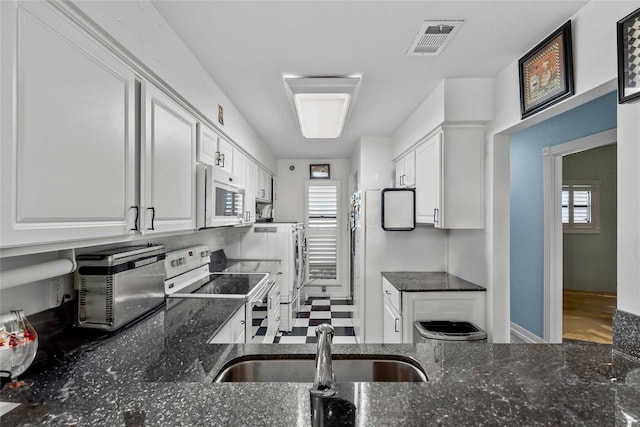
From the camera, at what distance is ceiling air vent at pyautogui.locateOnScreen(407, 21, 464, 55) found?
5.29ft

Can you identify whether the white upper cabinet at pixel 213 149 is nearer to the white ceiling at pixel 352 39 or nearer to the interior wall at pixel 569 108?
the white ceiling at pixel 352 39

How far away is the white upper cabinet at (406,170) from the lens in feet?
10.4

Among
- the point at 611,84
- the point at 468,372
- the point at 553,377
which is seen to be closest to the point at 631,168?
the point at 611,84

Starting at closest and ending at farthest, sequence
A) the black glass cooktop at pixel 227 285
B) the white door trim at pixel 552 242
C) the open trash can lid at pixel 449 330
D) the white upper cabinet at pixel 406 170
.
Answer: the open trash can lid at pixel 449 330 → the black glass cooktop at pixel 227 285 → the white door trim at pixel 552 242 → the white upper cabinet at pixel 406 170

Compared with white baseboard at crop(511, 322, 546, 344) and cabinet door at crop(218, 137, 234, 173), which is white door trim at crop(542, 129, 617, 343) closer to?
white baseboard at crop(511, 322, 546, 344)

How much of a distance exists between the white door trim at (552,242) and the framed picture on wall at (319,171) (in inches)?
124

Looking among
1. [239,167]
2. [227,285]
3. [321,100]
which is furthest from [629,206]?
[239,167]

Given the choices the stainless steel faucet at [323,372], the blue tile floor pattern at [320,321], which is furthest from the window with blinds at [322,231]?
the stainless steel faucet at [323,372]

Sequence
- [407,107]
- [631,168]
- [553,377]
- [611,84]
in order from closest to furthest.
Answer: [553,377] → [631,168] → [611,84] → [407,107]

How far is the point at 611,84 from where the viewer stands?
1417mm

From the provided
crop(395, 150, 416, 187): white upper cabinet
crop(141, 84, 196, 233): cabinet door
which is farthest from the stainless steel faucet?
crop(395, 150, 416, 187): white upper cabinet

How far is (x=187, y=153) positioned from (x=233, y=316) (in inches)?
41.3

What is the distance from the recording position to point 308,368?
119 centimetres

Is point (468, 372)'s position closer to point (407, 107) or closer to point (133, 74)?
point (133, 74)
